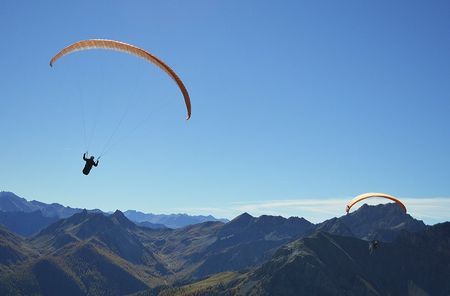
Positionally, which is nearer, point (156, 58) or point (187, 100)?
point (156, 58)

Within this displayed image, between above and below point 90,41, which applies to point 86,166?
below

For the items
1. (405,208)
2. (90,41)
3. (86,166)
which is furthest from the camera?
(405,208)

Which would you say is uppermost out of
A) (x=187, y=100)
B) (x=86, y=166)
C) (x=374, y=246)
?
(x=187, y=100)

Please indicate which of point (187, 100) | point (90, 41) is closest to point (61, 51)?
point (90, 41)

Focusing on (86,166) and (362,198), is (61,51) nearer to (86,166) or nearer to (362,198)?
(86,166)

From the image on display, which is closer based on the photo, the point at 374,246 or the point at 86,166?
the point at 86,166

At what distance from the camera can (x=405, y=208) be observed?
61.7 metres

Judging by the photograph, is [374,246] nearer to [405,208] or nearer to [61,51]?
[405,208]

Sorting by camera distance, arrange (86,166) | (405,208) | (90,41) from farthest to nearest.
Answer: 1. (405,208)
2. (86,166)
3. (90,41)

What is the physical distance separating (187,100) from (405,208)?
36.0 metres

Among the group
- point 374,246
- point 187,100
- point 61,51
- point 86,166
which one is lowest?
point 374,246

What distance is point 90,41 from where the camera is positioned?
39.0m

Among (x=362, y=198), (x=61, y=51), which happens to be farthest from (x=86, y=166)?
(x=362, y=198)

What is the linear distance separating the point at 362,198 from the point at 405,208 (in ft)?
19.1
